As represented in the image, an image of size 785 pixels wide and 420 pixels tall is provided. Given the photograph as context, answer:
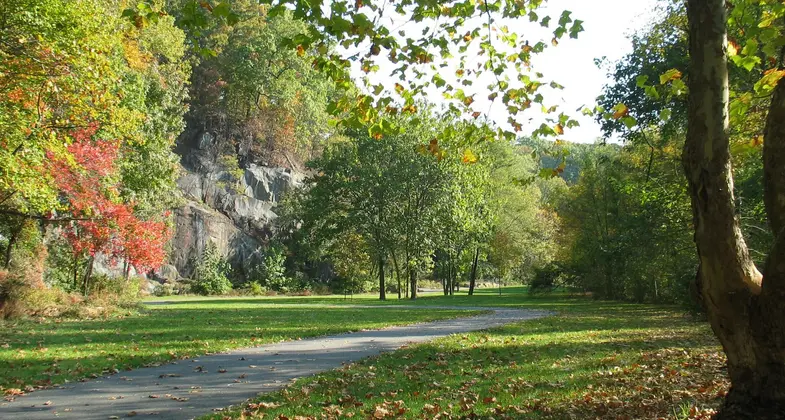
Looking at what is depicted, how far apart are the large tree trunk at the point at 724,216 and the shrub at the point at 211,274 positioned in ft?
144

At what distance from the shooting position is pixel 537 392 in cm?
709

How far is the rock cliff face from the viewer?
1890 inches

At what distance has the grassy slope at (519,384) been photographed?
617cm

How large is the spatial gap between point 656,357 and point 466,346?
12.5 feet

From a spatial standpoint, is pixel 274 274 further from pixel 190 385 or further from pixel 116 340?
pixel 190 385

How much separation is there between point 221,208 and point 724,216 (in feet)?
171

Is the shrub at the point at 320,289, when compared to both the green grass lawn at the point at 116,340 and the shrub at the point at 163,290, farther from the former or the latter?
the green grass lawn at the point at 116,340

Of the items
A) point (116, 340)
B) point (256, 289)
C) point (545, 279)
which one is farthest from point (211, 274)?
point (116, 340)

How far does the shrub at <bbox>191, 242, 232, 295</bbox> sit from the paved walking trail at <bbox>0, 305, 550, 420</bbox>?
114ft

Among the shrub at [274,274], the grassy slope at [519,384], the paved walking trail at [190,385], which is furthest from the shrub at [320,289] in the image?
the grassy slope at [519,384]

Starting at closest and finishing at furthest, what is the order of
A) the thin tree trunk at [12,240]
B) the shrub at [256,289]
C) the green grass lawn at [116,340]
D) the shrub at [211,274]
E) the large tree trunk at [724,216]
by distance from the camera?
the large tree trunk at [724,216] < the green grass lawn at [116,340] < the thin tree trunk at [12,240] < the shrub at [211,274] < the shrub at [256,289]

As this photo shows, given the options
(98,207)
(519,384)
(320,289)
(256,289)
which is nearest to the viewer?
(519,384)

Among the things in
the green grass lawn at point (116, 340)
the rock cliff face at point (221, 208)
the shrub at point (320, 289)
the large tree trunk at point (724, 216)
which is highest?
the rock cliff face at point (221, 208)

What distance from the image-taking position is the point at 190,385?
7809 mm
